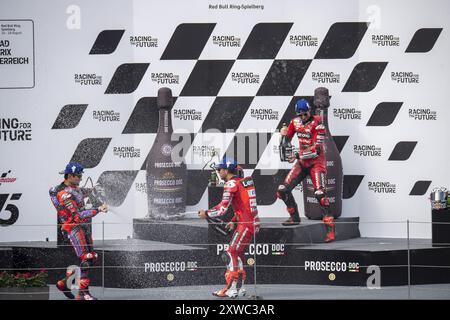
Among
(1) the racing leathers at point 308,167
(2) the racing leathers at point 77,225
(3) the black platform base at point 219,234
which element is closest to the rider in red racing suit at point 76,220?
(2) the racing leathers at point 77,225

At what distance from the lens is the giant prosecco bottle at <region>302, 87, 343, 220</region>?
12867mm

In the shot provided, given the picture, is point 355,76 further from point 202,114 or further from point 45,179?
point 45,179

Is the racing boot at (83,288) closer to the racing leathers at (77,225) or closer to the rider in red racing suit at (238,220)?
the racing leathers at (77,225)

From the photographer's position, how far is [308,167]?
1250 centimetres

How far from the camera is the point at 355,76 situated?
13.2 m

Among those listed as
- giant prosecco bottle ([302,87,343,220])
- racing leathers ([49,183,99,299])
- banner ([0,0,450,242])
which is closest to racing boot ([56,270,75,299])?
racing leathers ([49,183,99,299])

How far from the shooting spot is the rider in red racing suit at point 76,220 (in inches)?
453

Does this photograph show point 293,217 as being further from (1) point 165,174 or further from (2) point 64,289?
(2) point 64,289

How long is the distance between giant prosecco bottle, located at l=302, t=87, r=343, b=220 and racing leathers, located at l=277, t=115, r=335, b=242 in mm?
354

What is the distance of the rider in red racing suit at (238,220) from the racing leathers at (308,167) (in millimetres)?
960

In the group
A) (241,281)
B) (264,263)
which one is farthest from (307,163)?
(241,281)
